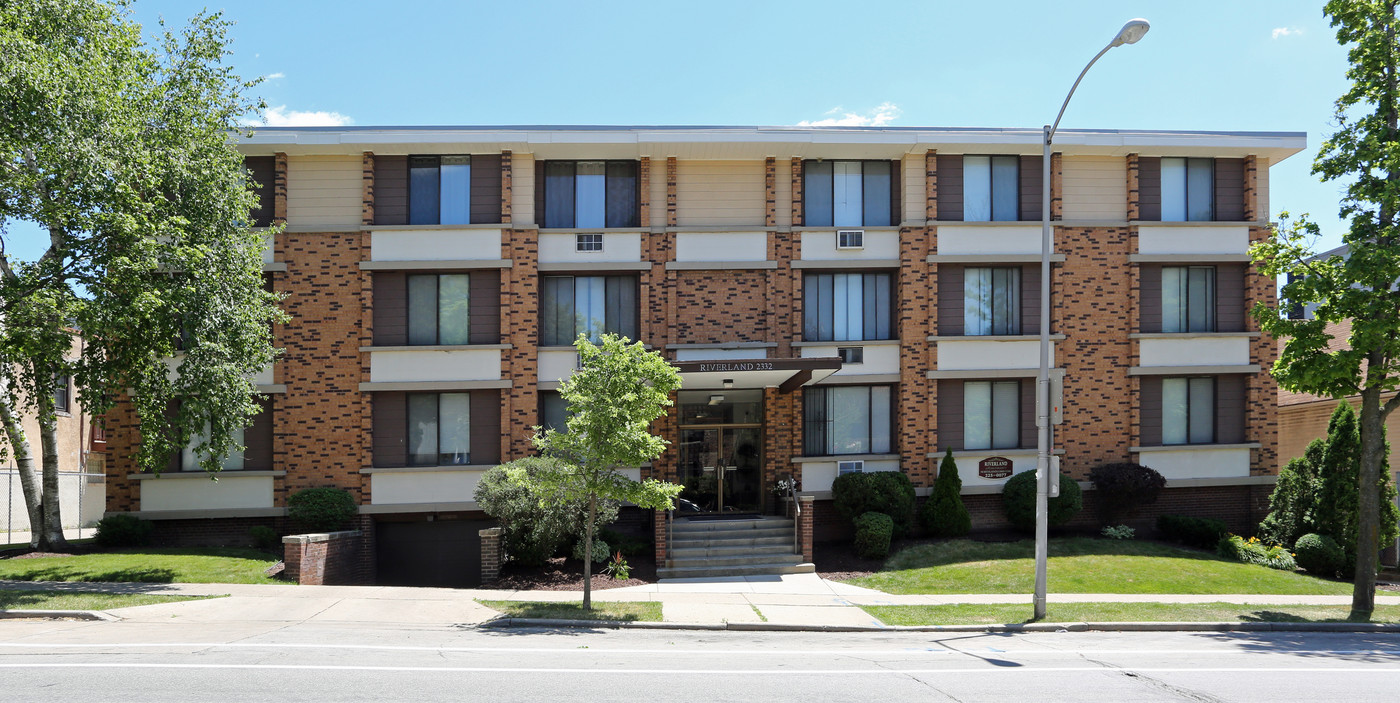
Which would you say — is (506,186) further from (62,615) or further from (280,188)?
(62,615)

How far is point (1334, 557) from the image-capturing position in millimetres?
19344

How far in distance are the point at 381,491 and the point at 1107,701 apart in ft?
54.2

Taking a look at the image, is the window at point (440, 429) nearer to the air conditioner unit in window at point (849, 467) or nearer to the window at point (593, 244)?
the window at point (593, 244)

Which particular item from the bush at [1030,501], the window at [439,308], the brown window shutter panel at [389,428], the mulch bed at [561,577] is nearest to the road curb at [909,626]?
the mulch bed at [561,577]

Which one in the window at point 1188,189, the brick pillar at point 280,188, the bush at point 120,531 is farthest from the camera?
the window at point 1188,189

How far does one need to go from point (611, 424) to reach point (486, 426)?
8.10 metres

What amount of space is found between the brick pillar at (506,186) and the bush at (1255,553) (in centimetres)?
1811

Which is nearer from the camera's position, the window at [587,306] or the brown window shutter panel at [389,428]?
the brown window shutter panel at [389,428]

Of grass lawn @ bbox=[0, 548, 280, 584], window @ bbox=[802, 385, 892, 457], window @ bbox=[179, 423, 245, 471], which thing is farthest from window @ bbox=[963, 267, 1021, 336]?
window @ bbox=[179, 423, 245, 471]

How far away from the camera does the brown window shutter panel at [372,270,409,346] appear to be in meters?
21.3

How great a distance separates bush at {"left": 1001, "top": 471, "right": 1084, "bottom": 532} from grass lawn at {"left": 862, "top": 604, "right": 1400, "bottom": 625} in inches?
198

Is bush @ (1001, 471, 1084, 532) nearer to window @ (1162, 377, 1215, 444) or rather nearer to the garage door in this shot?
window @ (1162, 377, 1215, 444)

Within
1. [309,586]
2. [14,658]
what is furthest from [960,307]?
[14,658]

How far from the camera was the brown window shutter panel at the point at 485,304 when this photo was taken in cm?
2145
